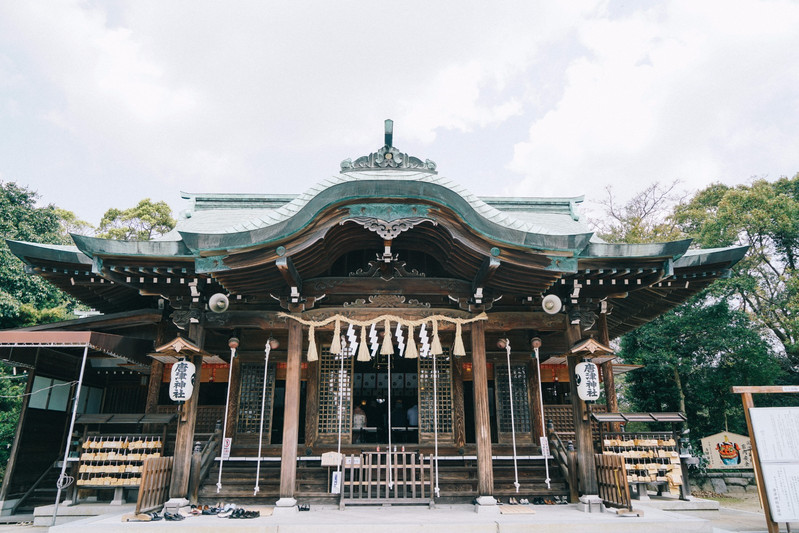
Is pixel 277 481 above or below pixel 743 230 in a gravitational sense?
below

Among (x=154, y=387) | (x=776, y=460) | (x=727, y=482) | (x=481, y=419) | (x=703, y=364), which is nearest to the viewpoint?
(x=776, y=460)

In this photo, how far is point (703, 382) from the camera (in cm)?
1714

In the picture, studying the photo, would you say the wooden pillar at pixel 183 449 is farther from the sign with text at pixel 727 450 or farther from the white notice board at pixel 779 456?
the sign with text at pixel 727 450

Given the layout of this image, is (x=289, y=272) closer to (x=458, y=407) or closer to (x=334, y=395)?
(x=334, y=395)

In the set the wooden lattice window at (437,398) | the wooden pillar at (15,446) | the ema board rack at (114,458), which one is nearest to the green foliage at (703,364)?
the wooden lattice window at (437,398)

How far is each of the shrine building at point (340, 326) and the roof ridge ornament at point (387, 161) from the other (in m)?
0.03

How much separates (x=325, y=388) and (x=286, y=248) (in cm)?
391

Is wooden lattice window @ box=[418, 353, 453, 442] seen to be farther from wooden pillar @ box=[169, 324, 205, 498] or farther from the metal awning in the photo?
the metal awning

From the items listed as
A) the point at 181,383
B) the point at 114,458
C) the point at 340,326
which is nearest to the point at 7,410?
the point at 114,458

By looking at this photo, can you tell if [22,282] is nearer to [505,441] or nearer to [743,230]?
[505,441]

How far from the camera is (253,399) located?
10.1m

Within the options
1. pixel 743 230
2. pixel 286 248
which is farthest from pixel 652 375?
pixel 286 248

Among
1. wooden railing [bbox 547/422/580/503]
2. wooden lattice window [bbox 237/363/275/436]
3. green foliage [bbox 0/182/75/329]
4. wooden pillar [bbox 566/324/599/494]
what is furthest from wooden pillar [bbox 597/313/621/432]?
green foliage [bbox 0/182/75/329]

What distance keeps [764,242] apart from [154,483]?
880 inches
